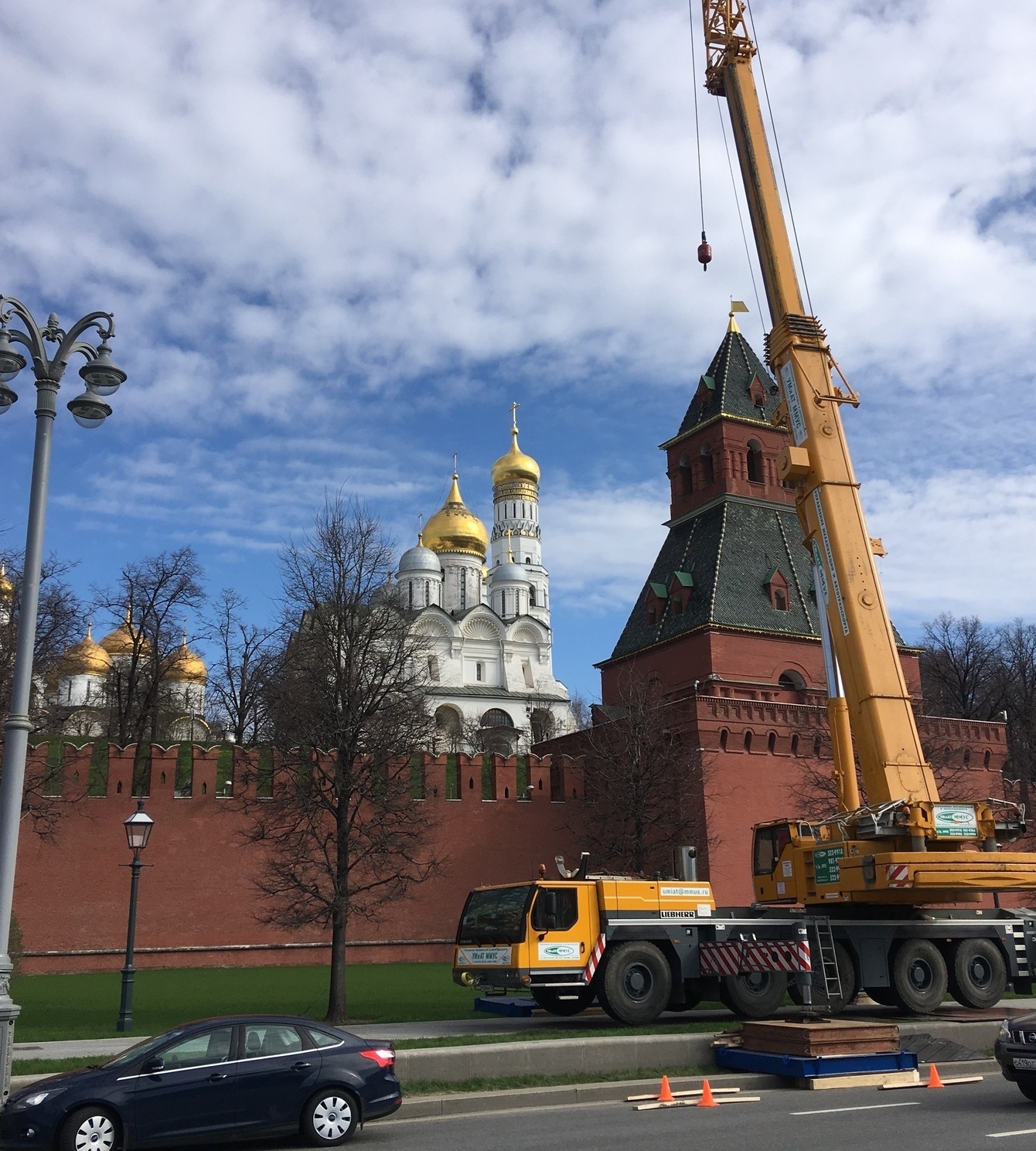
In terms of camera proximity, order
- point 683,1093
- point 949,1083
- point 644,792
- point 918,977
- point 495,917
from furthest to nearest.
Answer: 1. point 644,792
2. point 918,977
3. point 495,917
4. point 949,1083
5. point 683,1093

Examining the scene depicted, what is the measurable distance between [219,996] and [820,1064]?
12426 millimetres

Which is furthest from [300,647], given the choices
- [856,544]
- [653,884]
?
[856,544]

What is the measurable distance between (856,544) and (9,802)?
1339 centimetres

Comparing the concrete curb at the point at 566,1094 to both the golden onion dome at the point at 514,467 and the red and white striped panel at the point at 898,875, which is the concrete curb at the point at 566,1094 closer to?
the red and white striped panel at the point at 898,875

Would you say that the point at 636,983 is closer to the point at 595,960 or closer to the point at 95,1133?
the point at 595,960

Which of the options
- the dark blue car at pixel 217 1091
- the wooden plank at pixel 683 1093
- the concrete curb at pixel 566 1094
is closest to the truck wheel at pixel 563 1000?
the concrete curb at pixel 566 1094

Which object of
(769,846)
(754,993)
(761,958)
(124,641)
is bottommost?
(754,993)

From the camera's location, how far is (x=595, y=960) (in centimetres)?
1603

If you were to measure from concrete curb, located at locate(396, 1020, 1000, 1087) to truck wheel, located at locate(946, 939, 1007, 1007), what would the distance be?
4230 mm

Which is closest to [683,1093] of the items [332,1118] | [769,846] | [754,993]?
[332,1118]

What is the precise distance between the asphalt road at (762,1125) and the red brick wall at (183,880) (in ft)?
50.2

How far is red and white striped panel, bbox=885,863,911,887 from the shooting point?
51.2 ft

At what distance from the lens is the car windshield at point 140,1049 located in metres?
9.26

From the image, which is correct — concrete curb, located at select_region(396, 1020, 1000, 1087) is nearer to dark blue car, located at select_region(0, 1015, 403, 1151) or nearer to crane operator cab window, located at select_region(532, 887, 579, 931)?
dark blue car, located at select_region(0, 1015, 403, 1151)
